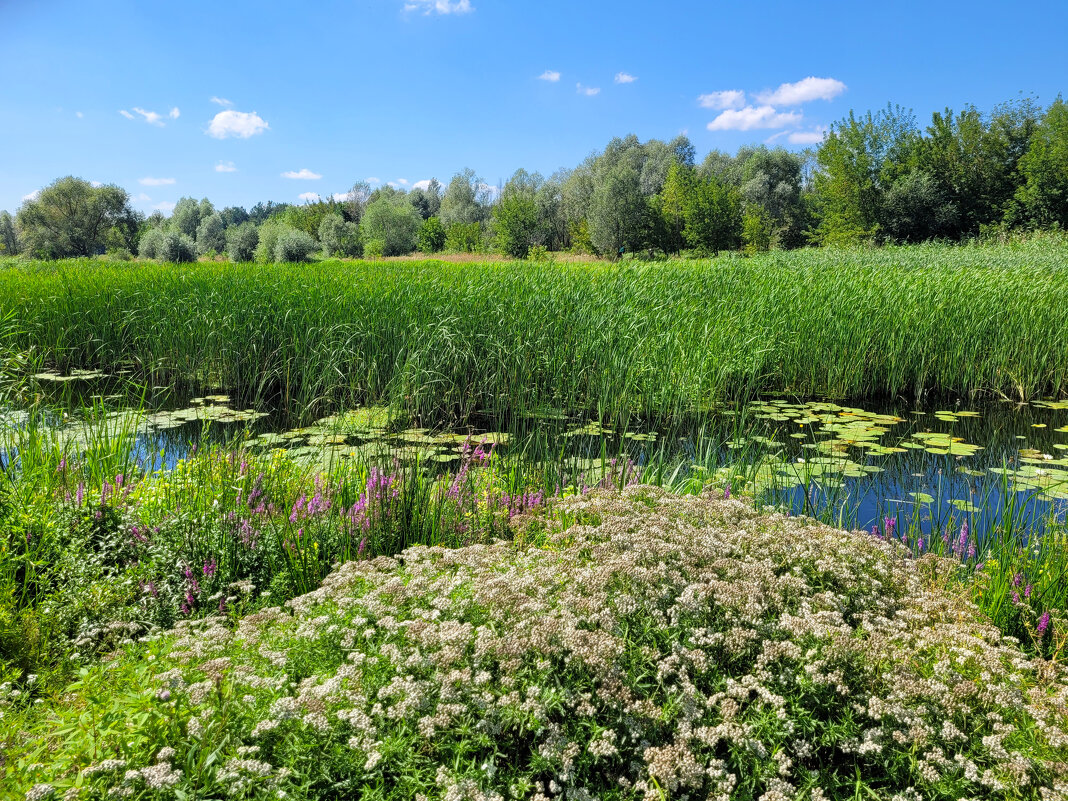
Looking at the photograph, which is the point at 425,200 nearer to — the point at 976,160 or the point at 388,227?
the point at 388,227

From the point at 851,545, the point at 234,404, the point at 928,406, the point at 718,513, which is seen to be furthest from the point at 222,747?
the point at 928,406

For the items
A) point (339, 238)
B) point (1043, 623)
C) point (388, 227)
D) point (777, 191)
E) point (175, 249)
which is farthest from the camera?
point (777, 191)

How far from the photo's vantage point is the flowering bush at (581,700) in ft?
5.43

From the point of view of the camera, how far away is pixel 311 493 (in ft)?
13.8

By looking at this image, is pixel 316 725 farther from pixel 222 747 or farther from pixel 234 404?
pixel 234 404

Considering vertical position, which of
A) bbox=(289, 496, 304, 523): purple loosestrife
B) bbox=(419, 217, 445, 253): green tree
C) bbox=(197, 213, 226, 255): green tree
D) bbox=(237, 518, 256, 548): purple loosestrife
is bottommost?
bbox=(237, 518, 256, 548): purple loosestrife

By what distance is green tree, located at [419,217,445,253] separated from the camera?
57.1 m

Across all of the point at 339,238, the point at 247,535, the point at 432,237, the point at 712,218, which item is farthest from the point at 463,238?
the point at 247,535

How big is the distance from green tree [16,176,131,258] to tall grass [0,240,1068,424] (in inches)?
2381

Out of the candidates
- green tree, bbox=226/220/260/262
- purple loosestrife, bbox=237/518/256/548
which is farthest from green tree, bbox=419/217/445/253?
purple loosestrife, bbox=237/518/256/548

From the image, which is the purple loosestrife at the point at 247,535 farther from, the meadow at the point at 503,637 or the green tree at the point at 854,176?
the green tree at the point at 854,176

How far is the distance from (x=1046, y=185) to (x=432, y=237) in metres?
46.8

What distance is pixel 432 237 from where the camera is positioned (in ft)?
189

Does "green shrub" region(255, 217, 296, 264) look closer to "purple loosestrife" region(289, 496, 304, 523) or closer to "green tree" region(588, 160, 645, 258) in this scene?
"green tree" region(588, 160, 645, 258)
